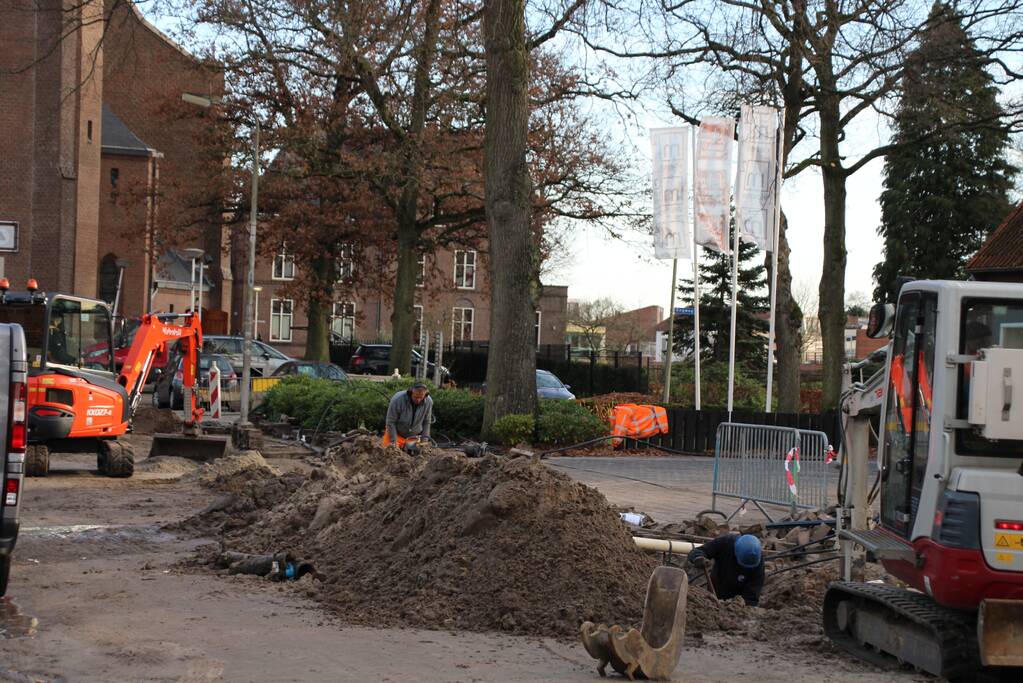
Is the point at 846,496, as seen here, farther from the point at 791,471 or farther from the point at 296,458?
the point at 296,458

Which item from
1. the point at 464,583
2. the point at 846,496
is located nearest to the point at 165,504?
the point at 464,583

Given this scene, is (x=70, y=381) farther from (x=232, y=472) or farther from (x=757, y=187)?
(x=757, y=187)

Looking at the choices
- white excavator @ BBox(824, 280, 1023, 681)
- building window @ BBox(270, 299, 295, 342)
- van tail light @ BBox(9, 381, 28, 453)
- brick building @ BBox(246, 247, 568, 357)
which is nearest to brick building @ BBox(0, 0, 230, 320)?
brick building @ BBox(246, 247, 568, 357)

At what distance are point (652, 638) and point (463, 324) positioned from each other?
247ft

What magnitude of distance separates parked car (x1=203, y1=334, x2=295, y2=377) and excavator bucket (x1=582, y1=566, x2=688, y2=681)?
29540 mm

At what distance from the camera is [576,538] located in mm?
9453

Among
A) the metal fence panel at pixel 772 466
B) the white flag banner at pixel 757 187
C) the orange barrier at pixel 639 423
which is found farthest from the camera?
the white flag banner at pixel 757 187

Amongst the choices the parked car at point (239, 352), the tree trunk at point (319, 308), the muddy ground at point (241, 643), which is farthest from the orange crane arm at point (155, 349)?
the tree trunk at point (319, 308)

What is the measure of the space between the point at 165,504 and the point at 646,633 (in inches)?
388

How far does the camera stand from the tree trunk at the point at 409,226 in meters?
33.9

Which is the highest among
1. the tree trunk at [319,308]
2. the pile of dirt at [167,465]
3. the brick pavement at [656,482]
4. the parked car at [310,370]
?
the tree trunk at [319,308]

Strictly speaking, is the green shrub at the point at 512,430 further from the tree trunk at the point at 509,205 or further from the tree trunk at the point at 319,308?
the tree trunk at the point at 319,308

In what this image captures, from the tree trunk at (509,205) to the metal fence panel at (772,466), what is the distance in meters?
8.30

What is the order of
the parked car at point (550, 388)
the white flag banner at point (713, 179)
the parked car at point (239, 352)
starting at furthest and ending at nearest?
the parked car at point (550, 388) → the parked car at point (239, 352) → the white flag banner at point (713, 179)
